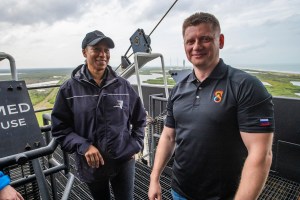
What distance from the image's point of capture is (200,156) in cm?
107

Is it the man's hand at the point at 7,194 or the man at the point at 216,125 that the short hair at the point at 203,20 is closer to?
the man at the point at 216,125

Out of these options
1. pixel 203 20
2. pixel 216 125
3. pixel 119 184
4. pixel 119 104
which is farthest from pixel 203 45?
pixel 119 184

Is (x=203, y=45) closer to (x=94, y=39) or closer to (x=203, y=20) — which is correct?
(x=203, y=20)

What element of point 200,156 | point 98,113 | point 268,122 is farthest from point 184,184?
point 98,113

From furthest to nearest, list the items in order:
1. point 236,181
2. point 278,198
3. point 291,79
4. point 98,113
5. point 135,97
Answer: point 291,79
point 278,198
point 135,97
point 98,113
point 236,181

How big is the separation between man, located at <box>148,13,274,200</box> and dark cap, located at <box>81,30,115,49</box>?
0.55m

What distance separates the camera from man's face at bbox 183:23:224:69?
107 centimetres

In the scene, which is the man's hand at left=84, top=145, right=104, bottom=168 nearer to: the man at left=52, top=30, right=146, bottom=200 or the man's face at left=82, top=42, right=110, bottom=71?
the man at left=52, top=30, right=146, bottom=200

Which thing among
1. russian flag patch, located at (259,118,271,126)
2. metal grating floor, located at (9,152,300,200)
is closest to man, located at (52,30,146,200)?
russian flag patch, located at (259,118,271,126)

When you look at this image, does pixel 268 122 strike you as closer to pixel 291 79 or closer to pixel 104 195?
pixel 104 195

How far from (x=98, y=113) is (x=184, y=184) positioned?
62 cm

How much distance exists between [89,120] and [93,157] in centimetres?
22

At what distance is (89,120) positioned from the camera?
1.36 metres

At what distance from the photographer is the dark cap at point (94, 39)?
1424 mm
